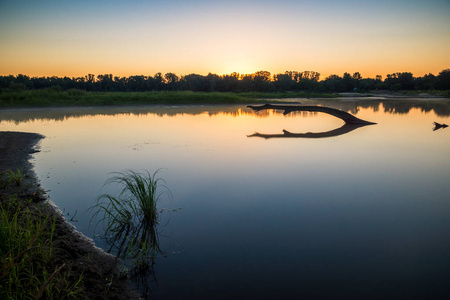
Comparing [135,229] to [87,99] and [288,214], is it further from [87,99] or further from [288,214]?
[87,99]

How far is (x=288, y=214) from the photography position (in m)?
4.62

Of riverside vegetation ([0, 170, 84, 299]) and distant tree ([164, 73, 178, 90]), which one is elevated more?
distant tree ([164, 73, 178, 90])

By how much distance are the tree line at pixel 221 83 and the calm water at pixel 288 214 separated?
64.4m

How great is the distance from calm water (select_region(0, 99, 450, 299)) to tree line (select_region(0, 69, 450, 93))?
64.4 metres

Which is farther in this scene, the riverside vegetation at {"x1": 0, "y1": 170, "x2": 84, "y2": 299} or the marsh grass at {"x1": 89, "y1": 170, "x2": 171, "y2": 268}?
the marsh grass at {"x1": 89, "y1": 170, "x2": 171, "y2": 268}

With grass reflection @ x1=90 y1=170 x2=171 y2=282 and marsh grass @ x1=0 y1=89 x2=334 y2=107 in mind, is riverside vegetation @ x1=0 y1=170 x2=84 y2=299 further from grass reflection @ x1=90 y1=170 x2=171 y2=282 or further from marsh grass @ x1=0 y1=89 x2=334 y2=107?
marsh grass @ x1=0 y1=89 x2=334 y2=107

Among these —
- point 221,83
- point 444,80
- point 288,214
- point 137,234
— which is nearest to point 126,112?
point 137,234

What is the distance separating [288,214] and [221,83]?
72.6m

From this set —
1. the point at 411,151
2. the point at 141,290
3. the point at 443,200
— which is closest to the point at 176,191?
the point at 141,290

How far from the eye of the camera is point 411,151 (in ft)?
30.7

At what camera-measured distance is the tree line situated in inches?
2811

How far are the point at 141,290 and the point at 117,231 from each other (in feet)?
4.45

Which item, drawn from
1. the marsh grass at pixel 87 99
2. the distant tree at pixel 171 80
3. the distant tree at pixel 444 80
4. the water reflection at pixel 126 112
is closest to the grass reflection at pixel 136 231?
the water reflection at pixel 126 112

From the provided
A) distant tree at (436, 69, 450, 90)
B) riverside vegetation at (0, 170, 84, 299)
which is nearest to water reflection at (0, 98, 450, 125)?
riverside vegetation at (0, 170, 84, 299)
